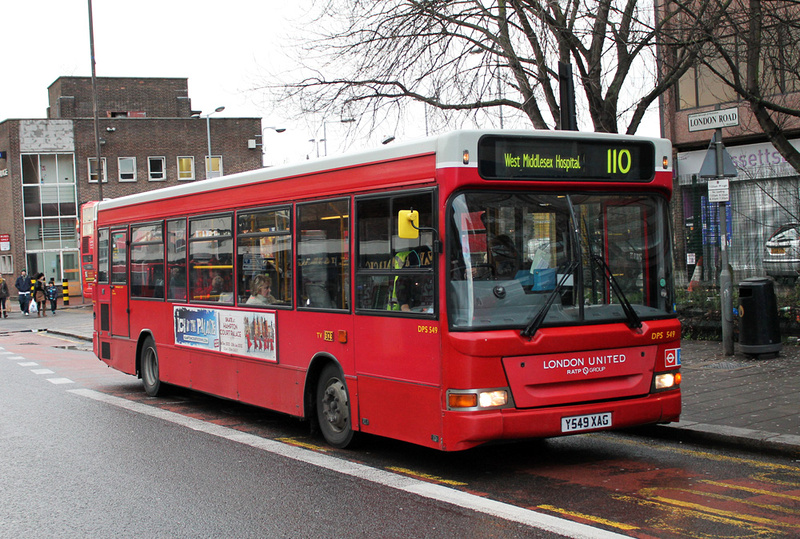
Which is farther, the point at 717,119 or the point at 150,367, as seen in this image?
the point at 150,367

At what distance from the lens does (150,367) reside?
12.5m

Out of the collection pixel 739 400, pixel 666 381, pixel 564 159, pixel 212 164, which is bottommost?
pixel 739 400

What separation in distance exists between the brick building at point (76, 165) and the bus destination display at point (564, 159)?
148 feet

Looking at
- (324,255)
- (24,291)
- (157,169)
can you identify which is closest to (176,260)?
(324,255)

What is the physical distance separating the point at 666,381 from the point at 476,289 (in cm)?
200

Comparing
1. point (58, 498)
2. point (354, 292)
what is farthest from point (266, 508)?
point (354, 292)

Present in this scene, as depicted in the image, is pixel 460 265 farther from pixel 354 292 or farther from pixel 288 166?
pixel 288 166

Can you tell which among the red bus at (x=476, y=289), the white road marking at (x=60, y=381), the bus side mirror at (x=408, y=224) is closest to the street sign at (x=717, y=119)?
the red bus at (x=476, y=289)

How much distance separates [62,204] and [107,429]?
43.9 metres

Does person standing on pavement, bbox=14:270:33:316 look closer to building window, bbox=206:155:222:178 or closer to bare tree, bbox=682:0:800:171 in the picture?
building window, bbox=206:155:222:178

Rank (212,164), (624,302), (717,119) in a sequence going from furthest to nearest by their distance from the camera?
(212,164)
(717,119)
(624,302)

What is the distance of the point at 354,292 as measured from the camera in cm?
779

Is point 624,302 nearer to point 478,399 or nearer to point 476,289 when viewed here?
point 476,289

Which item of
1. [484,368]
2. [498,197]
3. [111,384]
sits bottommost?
[111,384]
